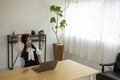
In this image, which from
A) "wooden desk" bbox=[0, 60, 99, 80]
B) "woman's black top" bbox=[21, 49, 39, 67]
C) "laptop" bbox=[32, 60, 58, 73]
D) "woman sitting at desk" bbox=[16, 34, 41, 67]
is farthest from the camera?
"woman's black top" bbox=[21, 49, 39, 67]

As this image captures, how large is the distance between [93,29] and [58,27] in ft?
4.43

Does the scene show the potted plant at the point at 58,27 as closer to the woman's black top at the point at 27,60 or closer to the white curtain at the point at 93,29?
the white curtain at the point at 93,29

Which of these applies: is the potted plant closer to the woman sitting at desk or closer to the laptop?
the woman sitting at desk

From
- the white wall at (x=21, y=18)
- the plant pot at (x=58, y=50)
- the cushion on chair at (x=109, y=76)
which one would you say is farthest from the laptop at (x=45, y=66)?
the plant pot at (x=58, y=50)

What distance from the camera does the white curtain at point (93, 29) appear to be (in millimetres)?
3816

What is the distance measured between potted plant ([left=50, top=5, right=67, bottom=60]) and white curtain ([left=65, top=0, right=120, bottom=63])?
252mm

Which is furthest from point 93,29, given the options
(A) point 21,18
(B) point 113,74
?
(A) point 21,18

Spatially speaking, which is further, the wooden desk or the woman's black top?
the woman's black top

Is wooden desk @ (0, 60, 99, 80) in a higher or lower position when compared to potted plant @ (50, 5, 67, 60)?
lower

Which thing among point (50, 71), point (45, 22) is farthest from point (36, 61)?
point (45, 22)

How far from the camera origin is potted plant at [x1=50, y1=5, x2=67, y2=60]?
486cm

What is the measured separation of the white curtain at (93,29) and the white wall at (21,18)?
73 cm

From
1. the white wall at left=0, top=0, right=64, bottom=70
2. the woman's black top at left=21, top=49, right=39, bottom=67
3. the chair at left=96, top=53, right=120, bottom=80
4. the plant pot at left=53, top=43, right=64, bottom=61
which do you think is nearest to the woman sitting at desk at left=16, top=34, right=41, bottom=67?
the woman's black top at left=21, top=49, right=39, bottom=67

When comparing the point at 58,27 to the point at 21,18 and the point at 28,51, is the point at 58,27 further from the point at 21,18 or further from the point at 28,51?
the point at 28,51
